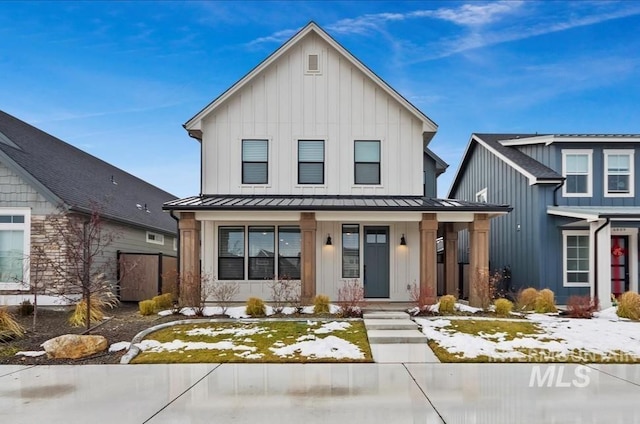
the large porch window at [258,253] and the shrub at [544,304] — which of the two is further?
the large porch window at [258,253]

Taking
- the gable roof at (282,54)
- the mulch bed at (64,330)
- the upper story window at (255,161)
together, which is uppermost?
the gable roof at (282,54)

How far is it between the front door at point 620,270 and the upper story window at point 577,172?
6.78 feet

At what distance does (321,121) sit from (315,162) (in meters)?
1.37

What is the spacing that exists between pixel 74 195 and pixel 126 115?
13128mm

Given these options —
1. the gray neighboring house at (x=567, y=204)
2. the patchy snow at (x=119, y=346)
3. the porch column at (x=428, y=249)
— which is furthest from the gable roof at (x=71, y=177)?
the gray neighboring house at (x=567, y=204)

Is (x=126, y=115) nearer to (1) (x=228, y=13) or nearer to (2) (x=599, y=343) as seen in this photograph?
(1) (x=228, y=13)

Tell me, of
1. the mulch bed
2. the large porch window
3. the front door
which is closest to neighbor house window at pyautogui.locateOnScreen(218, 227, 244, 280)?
the large porch window

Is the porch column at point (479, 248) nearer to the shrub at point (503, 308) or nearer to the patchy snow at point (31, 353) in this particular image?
the shrub at point (503, 308)

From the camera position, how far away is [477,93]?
25203 mm

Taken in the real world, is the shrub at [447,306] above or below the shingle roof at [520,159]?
below

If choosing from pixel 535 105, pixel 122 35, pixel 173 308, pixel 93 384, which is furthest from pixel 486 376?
Answer: pixel 535 105

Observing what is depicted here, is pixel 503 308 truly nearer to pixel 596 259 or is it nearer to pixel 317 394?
pixel 596 259

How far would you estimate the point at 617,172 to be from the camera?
52.3 feet

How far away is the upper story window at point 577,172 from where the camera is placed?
15938 millimetres
